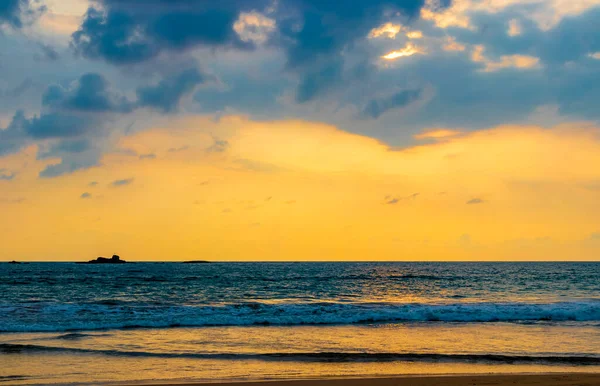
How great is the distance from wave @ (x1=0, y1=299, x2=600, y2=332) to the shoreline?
13.0m

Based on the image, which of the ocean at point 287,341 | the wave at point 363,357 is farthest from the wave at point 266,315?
the wave at point 363,357

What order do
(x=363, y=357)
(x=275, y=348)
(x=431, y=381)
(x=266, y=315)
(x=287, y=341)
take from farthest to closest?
1. (x=266, y=315)
2. (x=287, y=341)
3. (x=275, y=348)
4. (x=363, y=357)
5. (x=431, y=381)

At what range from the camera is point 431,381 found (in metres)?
13.5

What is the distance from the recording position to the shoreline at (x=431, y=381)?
521 inches

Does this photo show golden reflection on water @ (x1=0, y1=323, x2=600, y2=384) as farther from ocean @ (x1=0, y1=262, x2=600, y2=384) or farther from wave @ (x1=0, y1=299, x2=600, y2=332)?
wave @ (x1=0, y1=299, x2=600, y2=332)

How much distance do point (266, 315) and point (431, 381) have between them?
55.2 feet

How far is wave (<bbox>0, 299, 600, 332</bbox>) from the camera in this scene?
25.9 metres

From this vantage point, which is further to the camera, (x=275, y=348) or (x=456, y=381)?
(x=275, y=348)

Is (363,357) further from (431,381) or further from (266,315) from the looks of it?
(266,315)

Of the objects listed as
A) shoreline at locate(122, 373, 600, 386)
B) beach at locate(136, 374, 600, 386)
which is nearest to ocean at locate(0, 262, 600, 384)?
shoreline at locate(122, 373, 600, 386)

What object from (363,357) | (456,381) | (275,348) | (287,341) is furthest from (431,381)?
(287,341)

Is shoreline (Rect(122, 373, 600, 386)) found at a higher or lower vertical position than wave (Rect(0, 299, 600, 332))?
higher

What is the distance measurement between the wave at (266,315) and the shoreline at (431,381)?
13016 millimetres

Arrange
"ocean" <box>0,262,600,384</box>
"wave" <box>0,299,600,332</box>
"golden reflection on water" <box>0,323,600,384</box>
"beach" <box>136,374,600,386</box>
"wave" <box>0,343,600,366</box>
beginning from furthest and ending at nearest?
"wave" <box>0,299,600,332</box> → "wave" <box>0,343,600,366</box> → "ocean" <box>0,262,600,384</box> → "golden reflection on water" <box>0,323,600,384</box> → "beach" <box>136,374,600,386</box>
